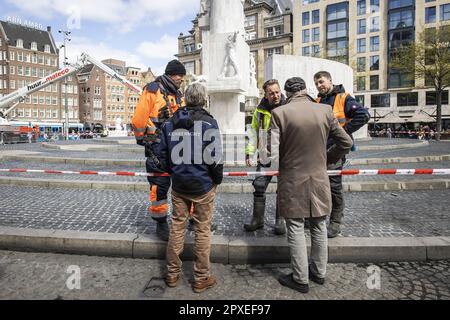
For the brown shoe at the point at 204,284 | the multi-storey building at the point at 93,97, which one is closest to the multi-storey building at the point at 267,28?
the multi-storey building at the point at 93,97

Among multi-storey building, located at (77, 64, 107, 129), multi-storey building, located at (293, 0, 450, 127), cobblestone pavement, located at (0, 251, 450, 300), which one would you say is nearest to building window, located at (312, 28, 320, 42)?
multi-storey building, located at (293, 0, 450, 127)

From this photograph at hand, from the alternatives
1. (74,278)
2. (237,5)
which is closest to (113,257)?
(74,278)

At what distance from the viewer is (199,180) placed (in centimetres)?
303

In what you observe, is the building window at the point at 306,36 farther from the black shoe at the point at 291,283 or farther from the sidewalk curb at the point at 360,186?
the black shoe at the point at 291,283

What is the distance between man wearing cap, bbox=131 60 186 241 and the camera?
12.7 feet

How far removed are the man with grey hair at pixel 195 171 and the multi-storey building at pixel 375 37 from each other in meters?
47.8

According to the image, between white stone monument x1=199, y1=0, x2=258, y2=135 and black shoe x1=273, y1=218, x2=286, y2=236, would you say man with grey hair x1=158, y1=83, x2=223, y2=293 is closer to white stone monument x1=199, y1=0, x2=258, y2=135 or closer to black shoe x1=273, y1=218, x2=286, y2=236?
black shoe x1=273, y1=218, x2=286, y2=236

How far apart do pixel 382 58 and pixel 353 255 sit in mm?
56308

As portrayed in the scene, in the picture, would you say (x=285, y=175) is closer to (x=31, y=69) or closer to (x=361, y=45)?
(x=361, y=45)

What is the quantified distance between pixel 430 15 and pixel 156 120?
190ft

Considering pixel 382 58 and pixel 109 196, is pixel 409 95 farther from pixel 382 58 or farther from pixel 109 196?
pixel 109 196

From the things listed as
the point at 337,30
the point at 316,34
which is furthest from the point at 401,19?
the point at 316,34

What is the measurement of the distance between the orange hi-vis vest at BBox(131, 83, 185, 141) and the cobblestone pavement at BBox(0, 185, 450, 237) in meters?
1.43

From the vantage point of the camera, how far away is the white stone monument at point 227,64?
11.8 metres
